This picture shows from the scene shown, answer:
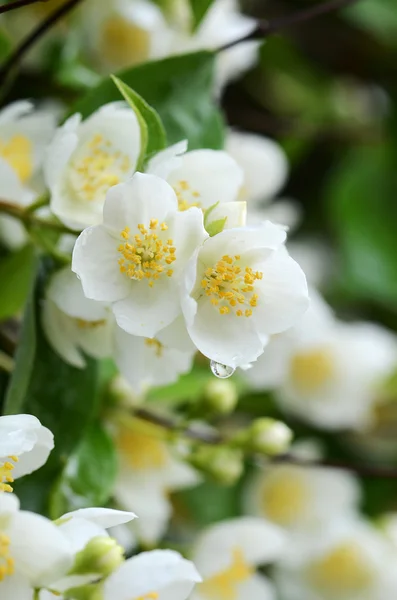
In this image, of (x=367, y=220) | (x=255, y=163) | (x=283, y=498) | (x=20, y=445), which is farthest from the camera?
(x=367, y=220)

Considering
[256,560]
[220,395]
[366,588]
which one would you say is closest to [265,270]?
[220,395]

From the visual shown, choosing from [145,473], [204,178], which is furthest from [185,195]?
[145,473]

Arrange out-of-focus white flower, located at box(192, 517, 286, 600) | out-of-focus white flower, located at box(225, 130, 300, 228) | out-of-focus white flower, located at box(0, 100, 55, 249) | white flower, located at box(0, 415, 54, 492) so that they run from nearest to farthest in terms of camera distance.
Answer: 1. white flower, located at box(0, 415, 54, 492)
2. out-of-focus white flower, located at box(0, 100, 55, 249)
3. out-of-focus white flower, located at box(192, 517, 286, 600)
4. out-of-focus white flower, located at box(225, 130, 300, 228)

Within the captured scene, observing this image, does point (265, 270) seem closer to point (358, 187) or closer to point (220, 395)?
point (220, 395)

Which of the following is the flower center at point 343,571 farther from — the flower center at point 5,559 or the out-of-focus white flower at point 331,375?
the flower center at point 5,559

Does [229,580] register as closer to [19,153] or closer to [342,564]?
[342,564]

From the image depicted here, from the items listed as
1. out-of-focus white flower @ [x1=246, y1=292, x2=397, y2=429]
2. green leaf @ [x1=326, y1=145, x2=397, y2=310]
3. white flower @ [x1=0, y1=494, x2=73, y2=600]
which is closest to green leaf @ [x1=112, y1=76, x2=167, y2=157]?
white flower @ [x1=0, y1=494, x2=73, y2=600]

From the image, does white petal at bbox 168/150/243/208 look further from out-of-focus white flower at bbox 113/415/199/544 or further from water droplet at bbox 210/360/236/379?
out-of-focus white flower at bbox 113/415/199/544
